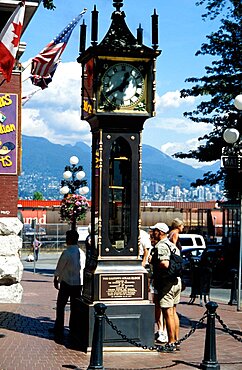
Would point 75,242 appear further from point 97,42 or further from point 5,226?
point 5,226

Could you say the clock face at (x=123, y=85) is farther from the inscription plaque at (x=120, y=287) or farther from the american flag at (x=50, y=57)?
the american flag at (x=50, y=57)

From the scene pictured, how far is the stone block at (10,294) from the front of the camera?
17.7 metres

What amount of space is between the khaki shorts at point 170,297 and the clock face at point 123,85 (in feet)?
9.54

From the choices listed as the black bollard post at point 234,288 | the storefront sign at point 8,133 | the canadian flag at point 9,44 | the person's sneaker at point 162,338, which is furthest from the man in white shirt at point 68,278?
the black bollard post at point 234,288

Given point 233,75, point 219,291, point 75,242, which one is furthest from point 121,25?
point 233,75

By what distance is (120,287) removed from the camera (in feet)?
37.9

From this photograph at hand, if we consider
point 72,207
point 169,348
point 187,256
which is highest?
point 72,207

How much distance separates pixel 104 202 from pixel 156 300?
5.83ft

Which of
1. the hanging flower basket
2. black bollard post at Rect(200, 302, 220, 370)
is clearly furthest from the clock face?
the hanging flower basket

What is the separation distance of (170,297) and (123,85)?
11.0 ft

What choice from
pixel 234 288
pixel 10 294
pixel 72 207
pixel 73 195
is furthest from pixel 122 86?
pixel 73 195

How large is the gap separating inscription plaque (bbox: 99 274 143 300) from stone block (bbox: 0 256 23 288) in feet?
21.2

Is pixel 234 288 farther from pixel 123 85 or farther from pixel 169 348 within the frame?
pixel 123 85

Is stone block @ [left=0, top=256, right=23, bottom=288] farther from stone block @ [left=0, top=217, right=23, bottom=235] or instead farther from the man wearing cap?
the man wearing cap
